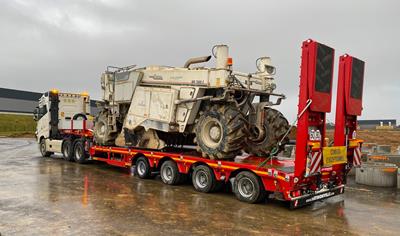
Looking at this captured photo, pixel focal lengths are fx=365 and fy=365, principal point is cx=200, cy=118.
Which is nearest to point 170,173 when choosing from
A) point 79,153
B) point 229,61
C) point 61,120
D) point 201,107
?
point 201,107

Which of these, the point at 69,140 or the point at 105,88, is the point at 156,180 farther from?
the point at 69,140

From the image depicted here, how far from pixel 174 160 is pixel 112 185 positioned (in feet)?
6.53

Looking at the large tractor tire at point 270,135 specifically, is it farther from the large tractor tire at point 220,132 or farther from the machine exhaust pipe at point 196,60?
the machine exhaust pipe at point 196,60

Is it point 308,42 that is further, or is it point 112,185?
point 112,185

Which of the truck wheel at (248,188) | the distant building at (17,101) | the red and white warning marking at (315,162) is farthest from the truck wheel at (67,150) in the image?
the distant building at (17,101)

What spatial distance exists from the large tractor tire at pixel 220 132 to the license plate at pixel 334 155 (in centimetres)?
215

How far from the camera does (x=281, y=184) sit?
26.1ft

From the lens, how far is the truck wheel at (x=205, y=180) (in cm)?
964

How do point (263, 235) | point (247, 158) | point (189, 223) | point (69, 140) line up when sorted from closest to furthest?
point (263, 235), point (189, 223), point (247, 158), point (69, 140)

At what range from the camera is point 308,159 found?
26.4ft

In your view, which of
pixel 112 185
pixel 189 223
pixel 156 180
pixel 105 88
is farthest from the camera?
pixel 105 88

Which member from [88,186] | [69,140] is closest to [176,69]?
[88,186]

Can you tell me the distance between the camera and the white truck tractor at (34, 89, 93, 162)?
16859 mm

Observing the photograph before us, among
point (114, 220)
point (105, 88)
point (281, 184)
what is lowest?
point (114, 220)
